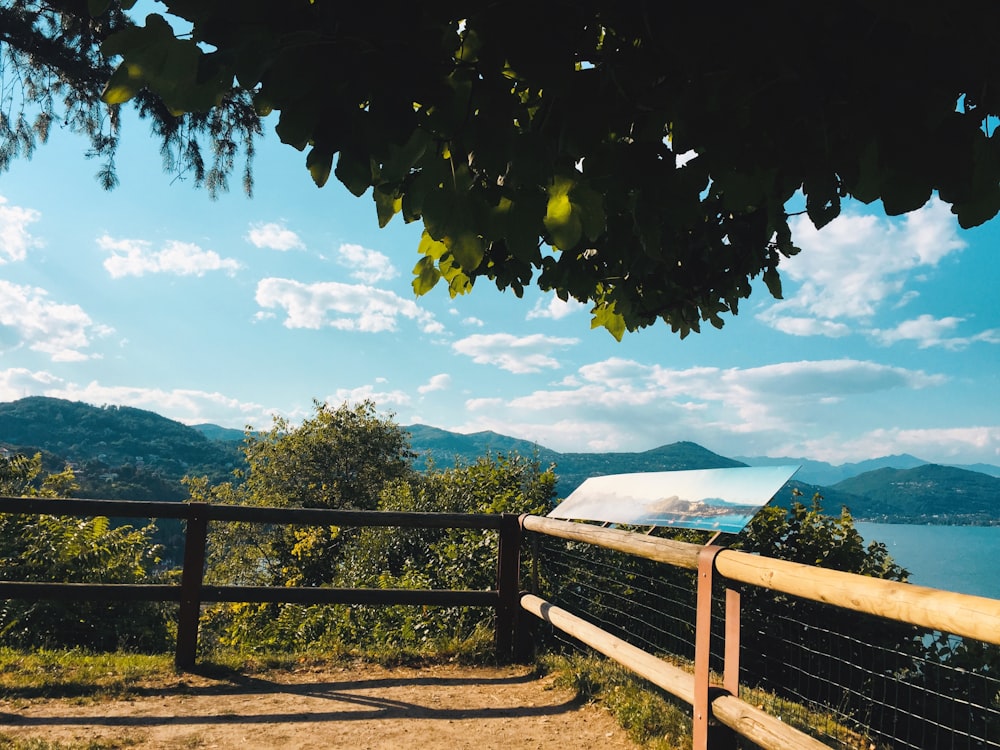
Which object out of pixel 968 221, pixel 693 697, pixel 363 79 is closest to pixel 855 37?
pixel 968 221

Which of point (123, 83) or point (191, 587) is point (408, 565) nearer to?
point (191, 587)

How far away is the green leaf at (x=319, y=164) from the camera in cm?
144

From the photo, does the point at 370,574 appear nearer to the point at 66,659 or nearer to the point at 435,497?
the point at 435,497

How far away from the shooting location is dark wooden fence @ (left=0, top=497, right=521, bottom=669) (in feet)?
16.0

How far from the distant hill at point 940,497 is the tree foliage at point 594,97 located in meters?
71.9

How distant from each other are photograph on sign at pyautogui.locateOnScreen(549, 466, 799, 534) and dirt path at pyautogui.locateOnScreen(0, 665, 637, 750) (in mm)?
1150

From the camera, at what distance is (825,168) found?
1.70 metres

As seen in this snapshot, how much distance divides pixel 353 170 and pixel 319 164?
74mm

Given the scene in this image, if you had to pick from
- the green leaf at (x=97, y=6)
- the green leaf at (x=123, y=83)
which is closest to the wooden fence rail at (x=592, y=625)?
the green leaf at (x=123, y=83)

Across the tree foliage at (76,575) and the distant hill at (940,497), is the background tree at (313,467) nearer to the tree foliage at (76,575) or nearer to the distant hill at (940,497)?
the tree foliage at (76,575)

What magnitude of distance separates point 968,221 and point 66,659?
5.84 meters

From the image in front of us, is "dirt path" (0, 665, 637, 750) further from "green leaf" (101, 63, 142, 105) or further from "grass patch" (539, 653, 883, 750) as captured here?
"green leaf" (101, 63, 142, 105)

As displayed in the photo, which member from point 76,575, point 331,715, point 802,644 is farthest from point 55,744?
point 76,575

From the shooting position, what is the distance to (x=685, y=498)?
12.1 feet
